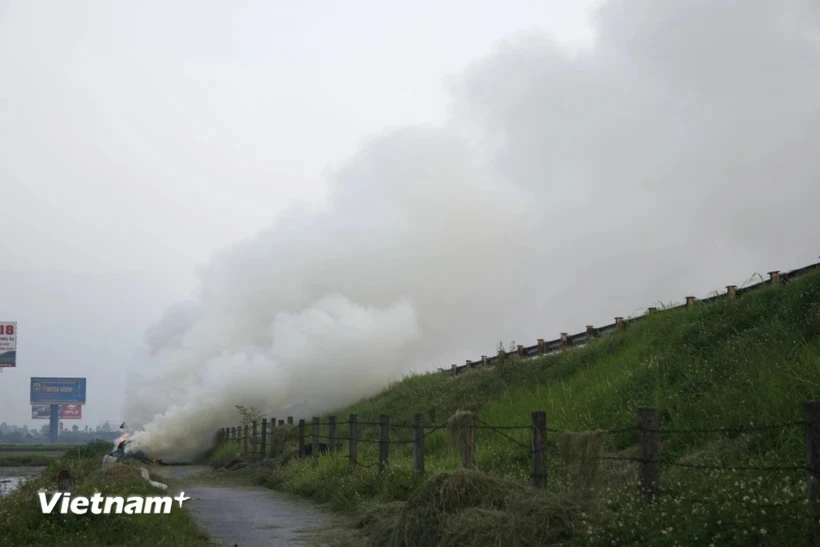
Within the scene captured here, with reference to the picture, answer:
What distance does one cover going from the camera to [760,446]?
10.8 meters

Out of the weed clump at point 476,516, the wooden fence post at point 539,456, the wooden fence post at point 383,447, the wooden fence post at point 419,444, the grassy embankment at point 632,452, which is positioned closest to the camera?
the grassy embankment at point 632,452

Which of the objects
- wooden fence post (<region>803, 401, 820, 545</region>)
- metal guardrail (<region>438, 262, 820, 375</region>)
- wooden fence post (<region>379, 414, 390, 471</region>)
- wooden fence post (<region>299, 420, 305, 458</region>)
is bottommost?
wooden fence post (<region>803, 401, 820, 545</region>)

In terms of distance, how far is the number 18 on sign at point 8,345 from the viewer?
76.4m

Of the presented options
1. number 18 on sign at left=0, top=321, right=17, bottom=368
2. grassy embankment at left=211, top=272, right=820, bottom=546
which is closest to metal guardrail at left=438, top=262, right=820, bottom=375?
grassy embankment at left=211, top=272, right=820, bottom=546

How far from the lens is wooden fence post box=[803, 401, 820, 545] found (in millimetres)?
6832

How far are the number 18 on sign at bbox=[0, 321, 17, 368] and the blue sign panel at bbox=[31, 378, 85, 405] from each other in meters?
36.8

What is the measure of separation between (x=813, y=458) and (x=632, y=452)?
21.4 ft

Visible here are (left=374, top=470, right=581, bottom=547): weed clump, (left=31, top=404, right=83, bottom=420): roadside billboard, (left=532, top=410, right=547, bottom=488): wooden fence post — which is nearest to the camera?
(left=374, top=470, right=581, bottom=547): weed clump

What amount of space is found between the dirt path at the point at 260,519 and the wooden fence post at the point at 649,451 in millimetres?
4067

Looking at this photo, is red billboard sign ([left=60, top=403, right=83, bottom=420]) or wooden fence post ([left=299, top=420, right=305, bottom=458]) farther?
red billboard sign ([left=60, top=403, right=83, bottom=420])

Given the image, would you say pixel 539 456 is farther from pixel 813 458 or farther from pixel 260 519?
pixel 260 519

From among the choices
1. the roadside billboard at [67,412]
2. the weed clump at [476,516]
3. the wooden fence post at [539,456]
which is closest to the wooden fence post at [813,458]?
the weed clump at [476,516]

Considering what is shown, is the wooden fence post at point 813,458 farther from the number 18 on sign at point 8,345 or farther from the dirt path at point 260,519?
the number 18 on sign at point 8,345

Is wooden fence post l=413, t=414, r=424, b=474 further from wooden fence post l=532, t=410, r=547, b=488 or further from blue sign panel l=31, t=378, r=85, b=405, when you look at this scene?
blue sign panel l=31, t=378, r=85, b=405
